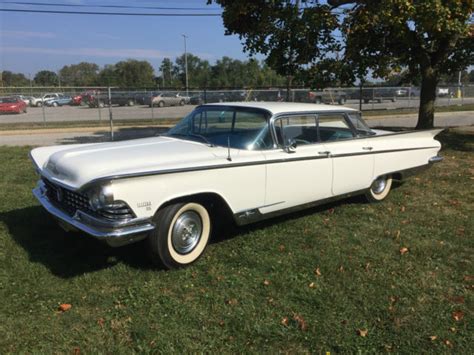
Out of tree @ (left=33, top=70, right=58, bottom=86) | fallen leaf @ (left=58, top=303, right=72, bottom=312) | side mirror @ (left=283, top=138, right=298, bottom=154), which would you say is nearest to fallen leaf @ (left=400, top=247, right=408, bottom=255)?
side mirror @ (left=283, top=138, right=298, bottom=154)

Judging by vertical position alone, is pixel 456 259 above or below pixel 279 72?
below

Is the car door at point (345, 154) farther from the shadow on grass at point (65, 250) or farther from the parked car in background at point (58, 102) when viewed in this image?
the parked car in background at point (58, 102)

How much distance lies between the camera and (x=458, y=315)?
353 cm

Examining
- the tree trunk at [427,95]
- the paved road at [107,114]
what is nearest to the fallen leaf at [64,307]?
the tree trunk at [427,95]

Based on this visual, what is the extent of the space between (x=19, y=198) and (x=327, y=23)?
25.3ft

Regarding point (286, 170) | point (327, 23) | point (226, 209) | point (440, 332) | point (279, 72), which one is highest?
point (327, 23)

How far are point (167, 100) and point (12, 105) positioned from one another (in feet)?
44.3

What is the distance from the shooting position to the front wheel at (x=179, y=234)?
3.98m

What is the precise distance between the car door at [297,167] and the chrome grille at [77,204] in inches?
61.6

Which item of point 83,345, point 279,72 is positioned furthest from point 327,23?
point 83,345

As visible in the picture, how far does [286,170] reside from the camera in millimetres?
4848

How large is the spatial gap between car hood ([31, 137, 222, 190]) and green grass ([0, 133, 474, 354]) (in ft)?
2.81

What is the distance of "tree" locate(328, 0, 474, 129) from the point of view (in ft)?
29.8

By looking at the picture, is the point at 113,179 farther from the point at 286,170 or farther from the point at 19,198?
the point at 19,198
